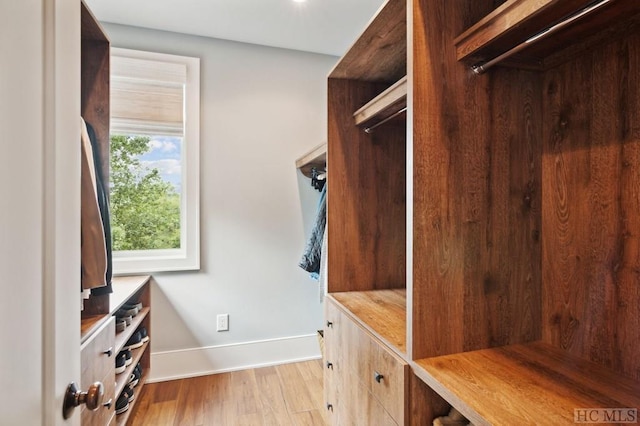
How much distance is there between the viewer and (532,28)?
859mm

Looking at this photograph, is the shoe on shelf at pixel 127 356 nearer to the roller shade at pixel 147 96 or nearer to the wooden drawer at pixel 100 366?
→ the wooden drawer at pixel 100 366

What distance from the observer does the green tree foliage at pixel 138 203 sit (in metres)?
2.46

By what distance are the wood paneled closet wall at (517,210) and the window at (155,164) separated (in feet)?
6.00

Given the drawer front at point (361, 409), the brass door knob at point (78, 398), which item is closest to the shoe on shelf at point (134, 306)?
the drawer front at point (361, 409)

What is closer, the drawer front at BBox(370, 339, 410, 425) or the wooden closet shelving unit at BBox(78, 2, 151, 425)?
the drawer front at BBox(370, 339, 410, 425)

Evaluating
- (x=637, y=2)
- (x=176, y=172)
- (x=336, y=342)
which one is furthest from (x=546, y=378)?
(x=176, y=172)

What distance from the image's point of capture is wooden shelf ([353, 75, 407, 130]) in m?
1.16

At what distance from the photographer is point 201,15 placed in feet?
7.40

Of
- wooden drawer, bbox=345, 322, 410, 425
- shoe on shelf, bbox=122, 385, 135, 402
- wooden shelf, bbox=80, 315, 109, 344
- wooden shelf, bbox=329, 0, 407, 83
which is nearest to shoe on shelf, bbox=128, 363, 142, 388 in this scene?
shoe on shelf, bbox=122, 385, 135, 402

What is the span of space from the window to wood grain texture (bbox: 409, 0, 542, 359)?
79.3 inches

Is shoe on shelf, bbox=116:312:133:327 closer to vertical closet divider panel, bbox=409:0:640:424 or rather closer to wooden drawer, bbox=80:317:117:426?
wooden drawer, bbox=80:317:117:426

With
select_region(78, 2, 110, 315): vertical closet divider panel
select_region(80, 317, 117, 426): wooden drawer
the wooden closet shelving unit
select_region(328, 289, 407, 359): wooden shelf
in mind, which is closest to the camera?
select_region(328, 289, 407, 359): wooden shelf

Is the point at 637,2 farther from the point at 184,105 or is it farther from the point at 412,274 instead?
the point at 184,105

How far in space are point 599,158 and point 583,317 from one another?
0.47 metres
